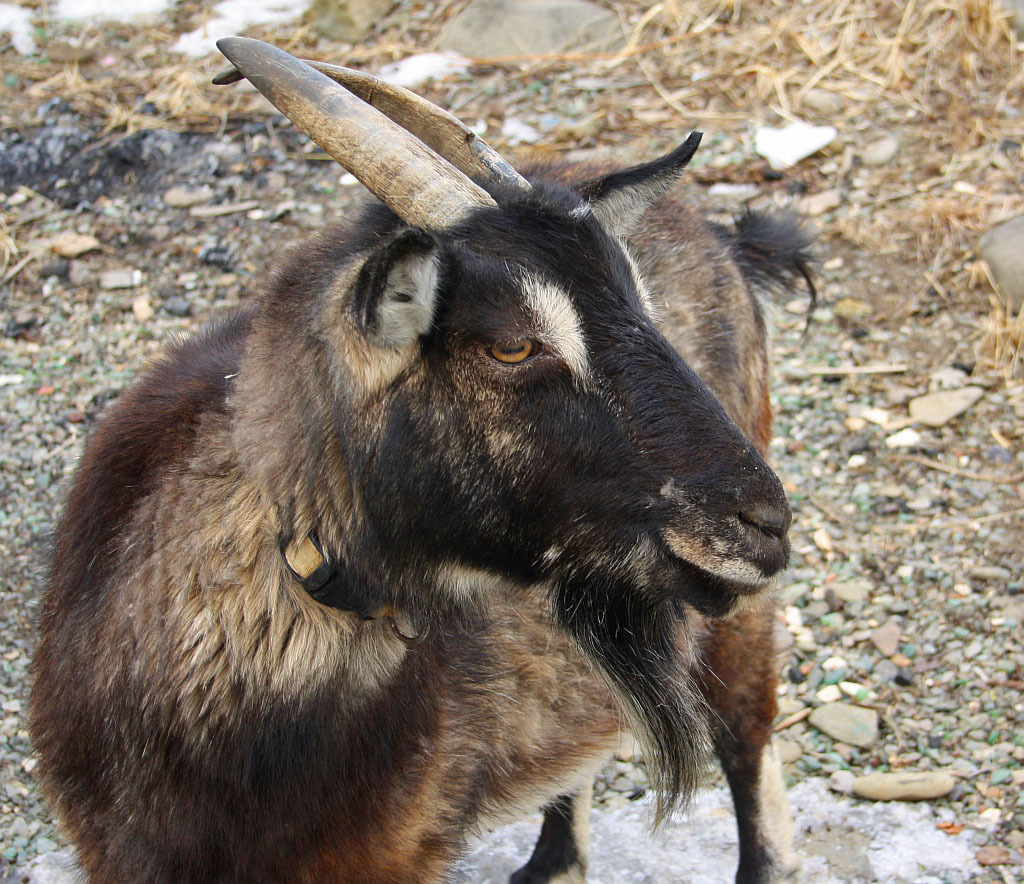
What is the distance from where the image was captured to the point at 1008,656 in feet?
14.2

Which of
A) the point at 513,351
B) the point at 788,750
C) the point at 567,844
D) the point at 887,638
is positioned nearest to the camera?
the point at 513,351

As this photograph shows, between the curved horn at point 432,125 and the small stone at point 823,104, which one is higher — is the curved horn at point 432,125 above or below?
above

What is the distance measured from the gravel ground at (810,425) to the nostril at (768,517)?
78.8 inches

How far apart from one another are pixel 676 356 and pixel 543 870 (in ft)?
7.04

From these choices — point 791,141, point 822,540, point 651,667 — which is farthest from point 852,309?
point 651,667

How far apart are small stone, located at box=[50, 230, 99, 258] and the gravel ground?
0.01 m

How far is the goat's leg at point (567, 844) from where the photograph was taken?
149 inches

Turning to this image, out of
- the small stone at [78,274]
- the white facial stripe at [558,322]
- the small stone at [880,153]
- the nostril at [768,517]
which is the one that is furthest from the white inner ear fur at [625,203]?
the small stone at [880,153]

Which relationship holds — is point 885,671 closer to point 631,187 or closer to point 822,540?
point 822,540

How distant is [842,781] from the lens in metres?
4.05

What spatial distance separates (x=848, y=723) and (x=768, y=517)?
2.26 metres

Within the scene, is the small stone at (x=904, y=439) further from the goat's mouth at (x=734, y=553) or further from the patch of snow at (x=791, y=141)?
the goat's mouth at (x=734, y=553)

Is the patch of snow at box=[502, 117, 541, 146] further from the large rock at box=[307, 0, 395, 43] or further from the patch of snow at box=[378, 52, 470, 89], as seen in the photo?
the large rock at box=[307, 0, 395, 43]

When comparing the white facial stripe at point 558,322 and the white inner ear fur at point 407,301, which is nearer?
the white inner ear fur at point 407,301
